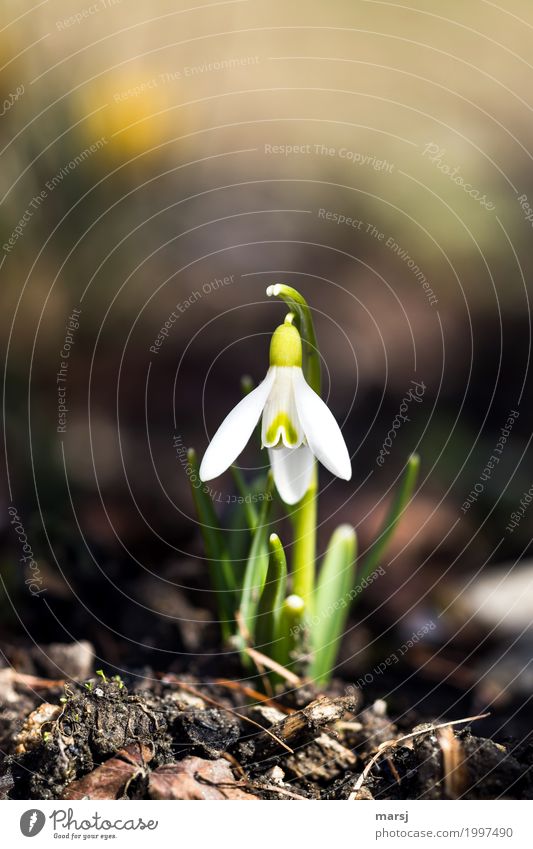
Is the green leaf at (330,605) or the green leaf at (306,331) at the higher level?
the green leaf at (306,331)

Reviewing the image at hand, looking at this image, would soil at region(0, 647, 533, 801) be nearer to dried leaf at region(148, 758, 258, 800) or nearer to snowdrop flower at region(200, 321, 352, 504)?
dried leaf at region(148, 758, 258, 800)

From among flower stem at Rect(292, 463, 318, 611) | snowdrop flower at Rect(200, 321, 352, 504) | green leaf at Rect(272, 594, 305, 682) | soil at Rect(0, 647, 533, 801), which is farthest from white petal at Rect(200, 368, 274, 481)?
soil at Rect(0, 647, 533, 801)

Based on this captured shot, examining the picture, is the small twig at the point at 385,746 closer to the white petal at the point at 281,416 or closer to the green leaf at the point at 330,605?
the green leaf at the point at 330,605

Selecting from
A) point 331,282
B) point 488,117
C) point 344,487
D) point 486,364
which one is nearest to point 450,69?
point 488,117

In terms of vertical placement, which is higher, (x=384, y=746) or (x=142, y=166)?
(x=142, y=166)

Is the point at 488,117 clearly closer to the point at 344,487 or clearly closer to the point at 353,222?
the point at 353,222

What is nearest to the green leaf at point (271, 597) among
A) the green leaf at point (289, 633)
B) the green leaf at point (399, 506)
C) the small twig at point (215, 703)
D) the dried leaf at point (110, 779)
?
the green leaf at point (289, 633)
